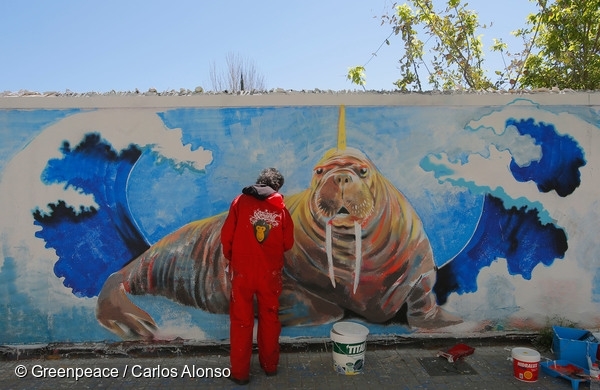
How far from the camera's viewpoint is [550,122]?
15.3ft

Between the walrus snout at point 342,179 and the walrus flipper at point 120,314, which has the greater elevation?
the walrus snout at point 342,179

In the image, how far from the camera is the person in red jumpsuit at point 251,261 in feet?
12.6

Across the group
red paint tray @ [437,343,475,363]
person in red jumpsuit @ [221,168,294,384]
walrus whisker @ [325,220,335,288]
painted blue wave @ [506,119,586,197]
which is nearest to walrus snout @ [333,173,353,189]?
walrus whisker @ [325,220,335,288]

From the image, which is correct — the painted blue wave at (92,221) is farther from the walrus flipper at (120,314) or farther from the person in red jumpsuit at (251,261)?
the person in red jumpsuit at (251,261)

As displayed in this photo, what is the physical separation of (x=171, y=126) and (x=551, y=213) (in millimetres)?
3769

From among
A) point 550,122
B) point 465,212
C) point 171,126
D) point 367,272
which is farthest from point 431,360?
point 171,126

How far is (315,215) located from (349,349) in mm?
1259

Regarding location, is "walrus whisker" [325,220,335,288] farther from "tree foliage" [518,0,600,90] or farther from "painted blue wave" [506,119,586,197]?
"tree foliage" [518,0,600,90]

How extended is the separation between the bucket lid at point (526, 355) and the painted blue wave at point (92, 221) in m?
3.41

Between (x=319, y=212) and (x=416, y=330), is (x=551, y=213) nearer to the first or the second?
(x=416, y=330)

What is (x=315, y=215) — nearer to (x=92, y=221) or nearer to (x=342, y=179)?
(x=342, y=179)

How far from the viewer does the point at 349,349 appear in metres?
4.02

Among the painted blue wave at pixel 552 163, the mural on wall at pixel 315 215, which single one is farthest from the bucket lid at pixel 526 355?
the painted blue wave at pixel 552 163

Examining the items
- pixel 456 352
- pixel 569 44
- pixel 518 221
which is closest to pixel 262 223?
pixel 456 352
